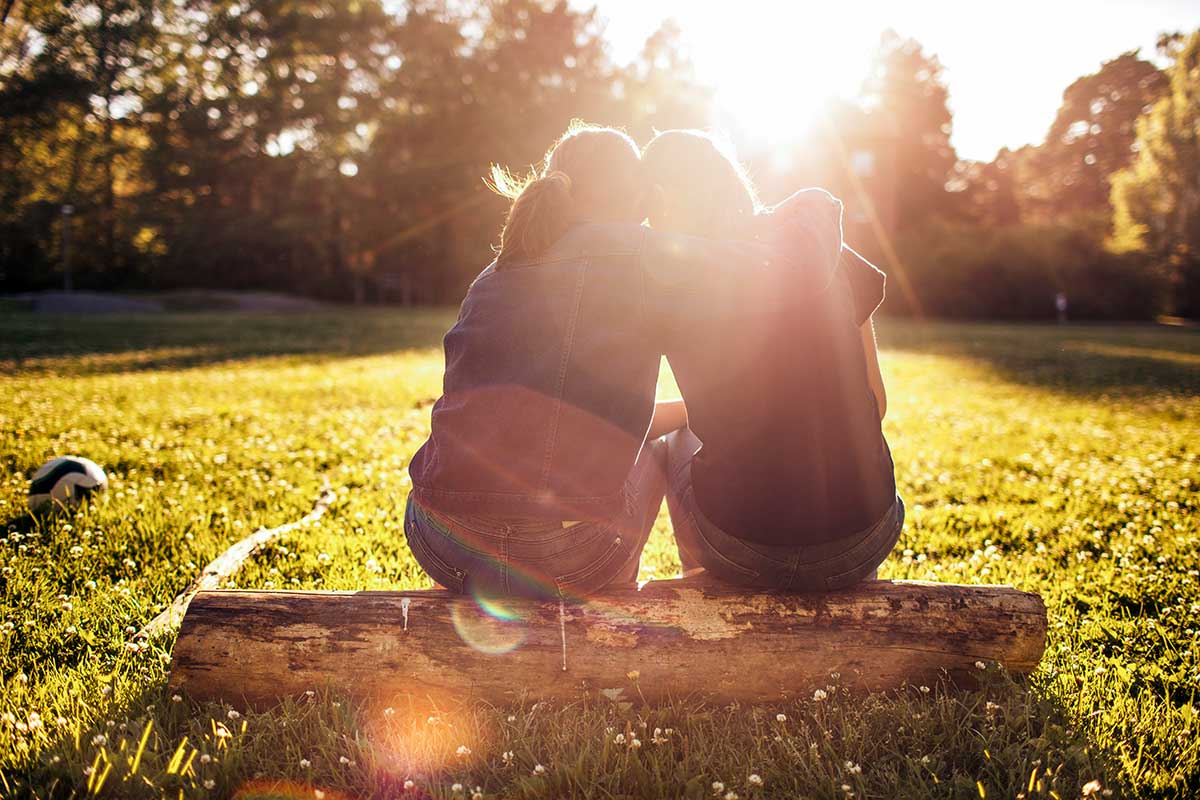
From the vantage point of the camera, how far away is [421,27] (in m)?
39.7

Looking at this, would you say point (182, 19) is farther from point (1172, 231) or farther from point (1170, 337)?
point (1172, 231)

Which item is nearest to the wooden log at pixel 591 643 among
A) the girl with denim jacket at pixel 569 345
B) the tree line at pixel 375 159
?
the girl with denim jacket at pixel 569 345

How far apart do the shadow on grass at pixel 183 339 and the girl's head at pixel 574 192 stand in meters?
13.2

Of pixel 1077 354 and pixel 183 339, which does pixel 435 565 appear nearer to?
pixel 183 339

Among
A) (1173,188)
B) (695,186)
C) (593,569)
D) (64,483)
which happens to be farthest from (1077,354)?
(1173,188)

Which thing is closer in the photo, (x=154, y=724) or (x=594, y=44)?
(x=154, y=724)

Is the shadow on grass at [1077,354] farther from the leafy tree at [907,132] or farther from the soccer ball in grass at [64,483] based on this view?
the leafy tree at [907,132]

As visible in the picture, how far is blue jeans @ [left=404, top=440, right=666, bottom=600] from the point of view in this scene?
9.04 ft

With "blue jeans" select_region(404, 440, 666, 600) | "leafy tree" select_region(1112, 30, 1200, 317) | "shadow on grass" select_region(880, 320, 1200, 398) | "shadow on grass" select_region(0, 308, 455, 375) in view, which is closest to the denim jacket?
"blue jeans" select_region(404, 440, 666, 600)

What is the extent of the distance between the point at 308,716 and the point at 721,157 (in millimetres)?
2501

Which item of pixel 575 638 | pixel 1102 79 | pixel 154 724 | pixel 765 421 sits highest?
pixel 1102 79

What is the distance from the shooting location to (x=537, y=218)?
2.51 meters

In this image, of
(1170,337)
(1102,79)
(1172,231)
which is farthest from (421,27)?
(1102,79)

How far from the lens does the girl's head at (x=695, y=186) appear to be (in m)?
2.77
